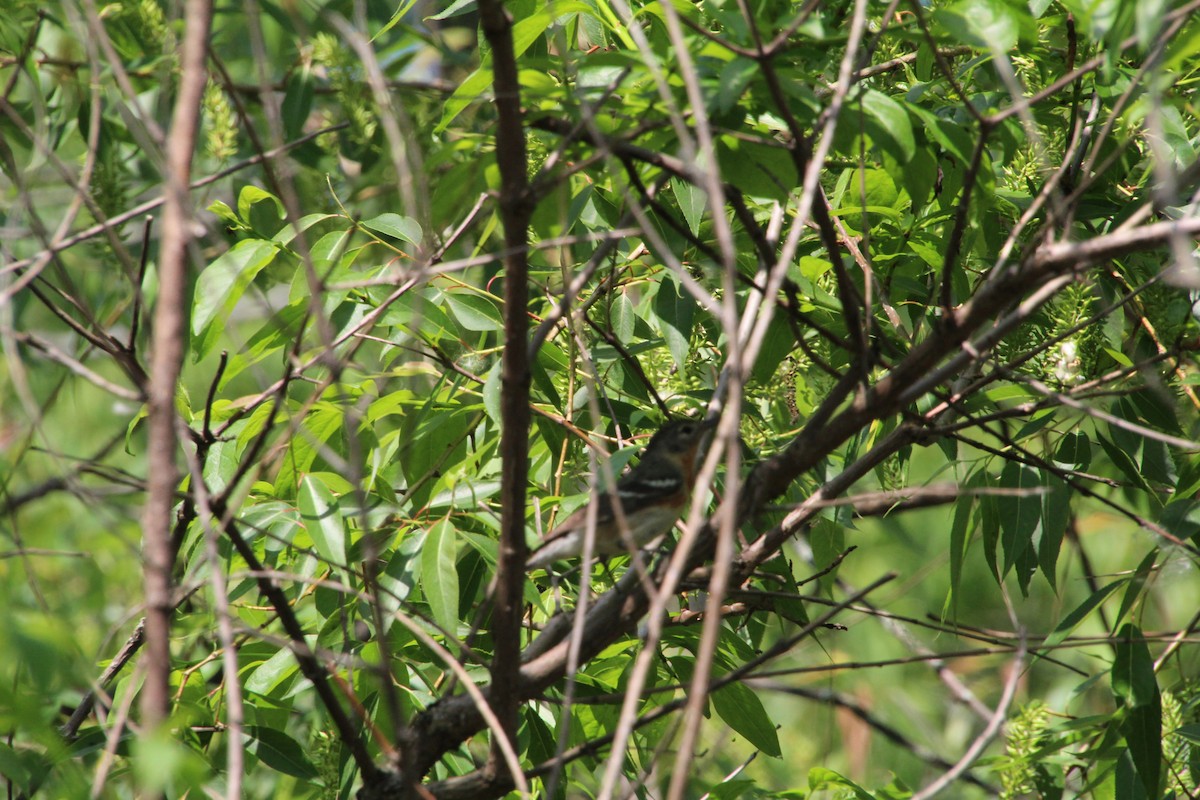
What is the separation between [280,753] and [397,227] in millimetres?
1704

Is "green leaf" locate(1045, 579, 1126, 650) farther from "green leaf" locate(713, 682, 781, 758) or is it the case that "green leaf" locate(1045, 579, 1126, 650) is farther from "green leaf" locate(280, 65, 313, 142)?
"green leaf" locate(280, 65, 313, 142)

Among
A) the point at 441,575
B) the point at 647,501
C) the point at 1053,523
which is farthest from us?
the point at 647,501

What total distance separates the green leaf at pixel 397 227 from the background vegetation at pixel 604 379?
18 mm

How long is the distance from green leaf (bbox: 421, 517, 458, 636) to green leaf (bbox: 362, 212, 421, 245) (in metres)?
1.11

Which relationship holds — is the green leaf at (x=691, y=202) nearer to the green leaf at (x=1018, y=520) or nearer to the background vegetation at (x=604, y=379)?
the background vegetation at (x=604, y=379)

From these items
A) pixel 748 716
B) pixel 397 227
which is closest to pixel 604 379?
pixel 397 227

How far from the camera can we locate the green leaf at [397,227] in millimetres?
3572

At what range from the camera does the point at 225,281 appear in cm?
322

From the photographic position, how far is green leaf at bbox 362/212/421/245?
3572mm

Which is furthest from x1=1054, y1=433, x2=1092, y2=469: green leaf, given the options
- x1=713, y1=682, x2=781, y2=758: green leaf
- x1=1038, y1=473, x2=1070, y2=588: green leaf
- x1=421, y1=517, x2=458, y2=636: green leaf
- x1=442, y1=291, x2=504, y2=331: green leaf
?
x1=421, y1=517, x2=458, y2=636: green leaf

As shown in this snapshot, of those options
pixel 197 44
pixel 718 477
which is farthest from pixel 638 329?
pixel 197 44

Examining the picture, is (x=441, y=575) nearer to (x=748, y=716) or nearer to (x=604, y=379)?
(x=748, y=716)

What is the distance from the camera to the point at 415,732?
2781 millimetres

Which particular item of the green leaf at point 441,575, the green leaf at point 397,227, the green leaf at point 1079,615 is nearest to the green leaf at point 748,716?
the green leaf at point 1079,615
